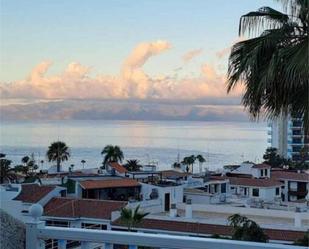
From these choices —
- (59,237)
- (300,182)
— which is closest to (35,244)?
(59,237)

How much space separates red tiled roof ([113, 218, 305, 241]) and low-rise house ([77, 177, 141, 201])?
36.3 ft

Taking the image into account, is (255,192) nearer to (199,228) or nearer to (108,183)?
(108,183)

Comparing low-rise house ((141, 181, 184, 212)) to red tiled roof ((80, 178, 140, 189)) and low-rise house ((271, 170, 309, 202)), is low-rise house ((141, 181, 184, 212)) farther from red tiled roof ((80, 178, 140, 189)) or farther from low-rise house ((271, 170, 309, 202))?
low-rise house ((271, 170, 309, 202))

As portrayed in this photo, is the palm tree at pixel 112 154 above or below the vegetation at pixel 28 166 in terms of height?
above

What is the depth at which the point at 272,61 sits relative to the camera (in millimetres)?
5434

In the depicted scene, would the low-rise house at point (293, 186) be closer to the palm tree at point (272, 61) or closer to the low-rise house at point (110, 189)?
the low-rise house at point (110, 189)

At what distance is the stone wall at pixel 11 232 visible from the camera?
2412 mm

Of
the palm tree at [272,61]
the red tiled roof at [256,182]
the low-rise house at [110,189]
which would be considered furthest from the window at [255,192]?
the palm tree at [272,61]

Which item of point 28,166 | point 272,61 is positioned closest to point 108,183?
point 28,166

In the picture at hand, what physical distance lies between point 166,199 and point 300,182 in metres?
17.8

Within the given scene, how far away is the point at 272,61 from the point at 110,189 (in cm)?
2897

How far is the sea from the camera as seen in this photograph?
7544 centimetres

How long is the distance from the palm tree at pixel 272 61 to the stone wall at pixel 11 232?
3439mm

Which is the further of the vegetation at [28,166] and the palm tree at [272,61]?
the vegetation at [28,166]
